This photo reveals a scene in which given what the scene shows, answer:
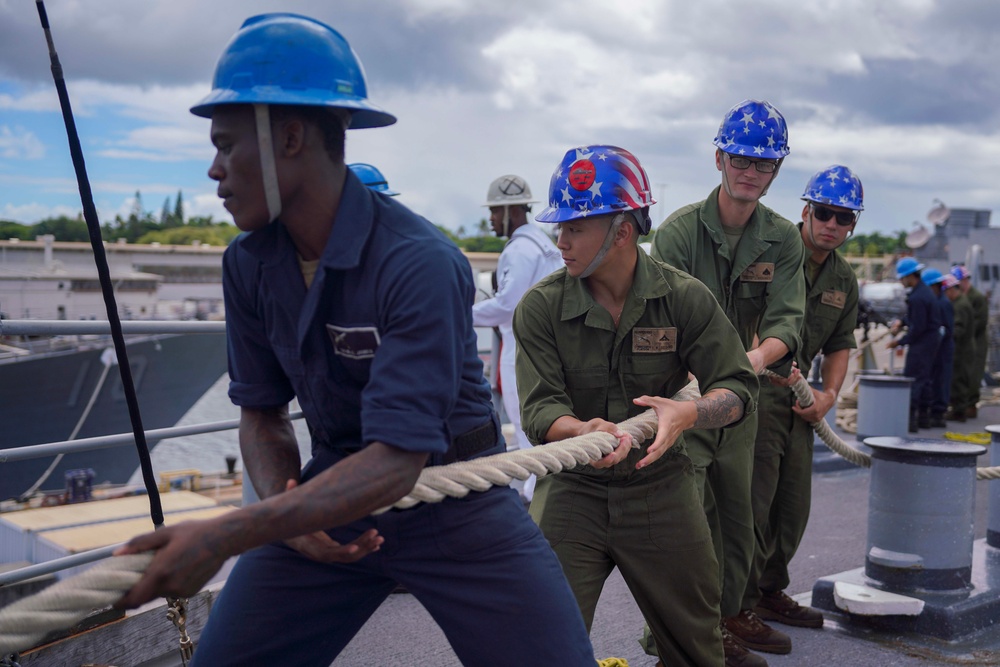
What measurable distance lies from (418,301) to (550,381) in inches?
55.6

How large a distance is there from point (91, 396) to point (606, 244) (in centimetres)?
2759

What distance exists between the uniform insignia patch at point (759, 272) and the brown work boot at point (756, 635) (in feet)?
5.08

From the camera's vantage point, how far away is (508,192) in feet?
22.4

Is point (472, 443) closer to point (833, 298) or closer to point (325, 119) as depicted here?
point (325, 119)

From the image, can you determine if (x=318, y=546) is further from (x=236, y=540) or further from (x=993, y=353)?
→ (x=993, y=353)

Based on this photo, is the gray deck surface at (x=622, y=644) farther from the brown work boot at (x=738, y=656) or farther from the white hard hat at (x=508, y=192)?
the white hard hat at (x=508, y=192)

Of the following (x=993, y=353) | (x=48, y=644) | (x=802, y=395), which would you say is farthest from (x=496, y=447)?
(x=993, y=353)

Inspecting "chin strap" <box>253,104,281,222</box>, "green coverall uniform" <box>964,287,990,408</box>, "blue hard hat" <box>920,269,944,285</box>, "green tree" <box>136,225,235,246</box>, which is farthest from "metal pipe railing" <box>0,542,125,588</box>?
"green tree" <box>136,225,235,246</box>

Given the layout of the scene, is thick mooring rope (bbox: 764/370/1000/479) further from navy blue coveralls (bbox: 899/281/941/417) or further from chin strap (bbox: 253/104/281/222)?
navy blue coveralls (bbox: 899/281/941/417)

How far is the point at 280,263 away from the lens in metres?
2.08

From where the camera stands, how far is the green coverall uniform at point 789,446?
4.75 m

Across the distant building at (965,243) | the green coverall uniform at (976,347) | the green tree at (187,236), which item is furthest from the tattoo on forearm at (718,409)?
the green tree at (187,236)

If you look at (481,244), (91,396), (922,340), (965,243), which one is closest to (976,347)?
(922,340)

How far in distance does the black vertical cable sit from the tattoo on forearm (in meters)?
1.58
